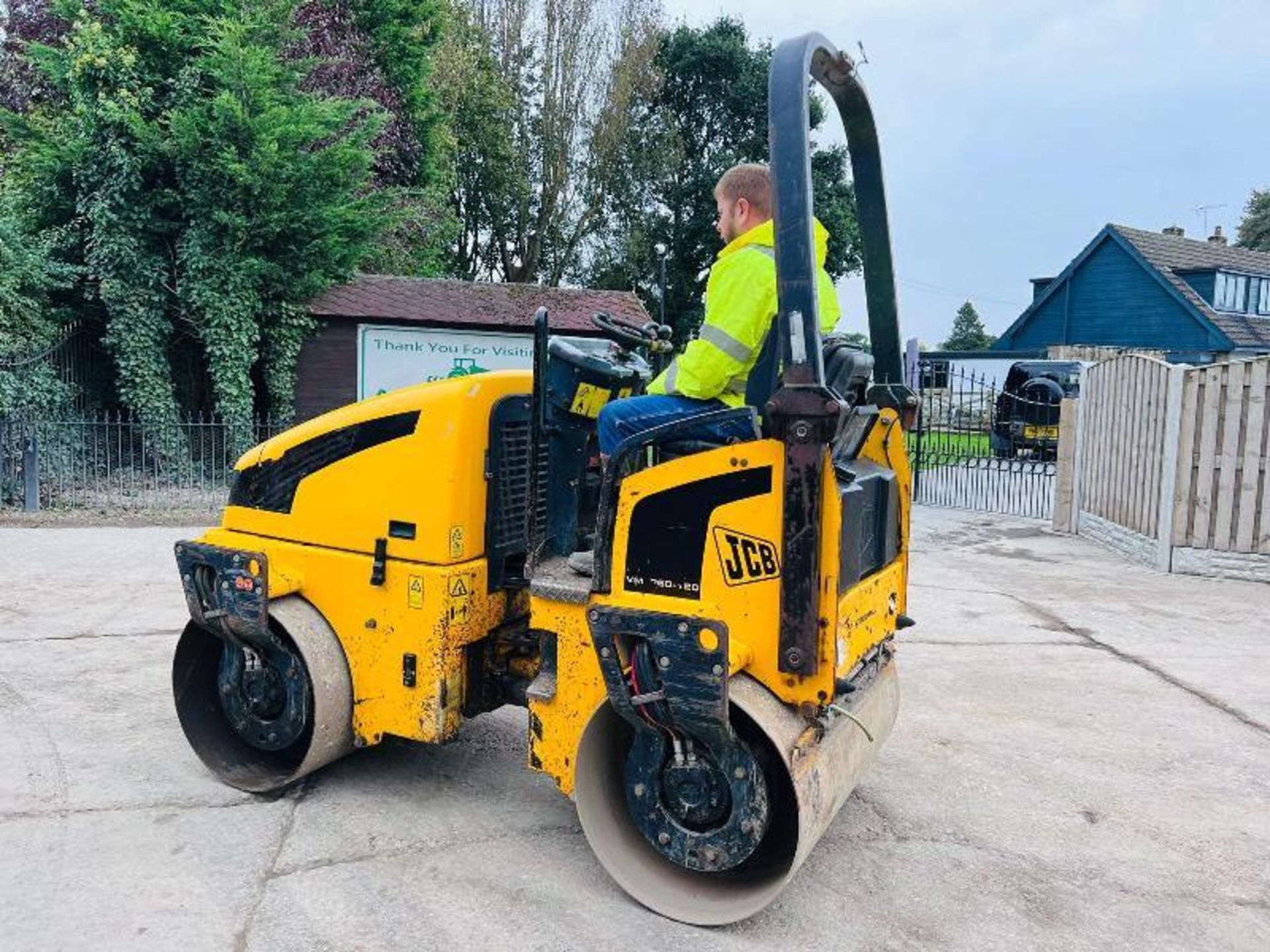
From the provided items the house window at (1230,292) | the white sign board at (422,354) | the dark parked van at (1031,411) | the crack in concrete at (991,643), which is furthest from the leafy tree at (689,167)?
the crack in concrete at (991,643)

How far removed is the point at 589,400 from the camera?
347cm

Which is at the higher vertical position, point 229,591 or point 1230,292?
point 1230,292

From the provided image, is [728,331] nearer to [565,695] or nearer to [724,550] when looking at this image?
[724,550]

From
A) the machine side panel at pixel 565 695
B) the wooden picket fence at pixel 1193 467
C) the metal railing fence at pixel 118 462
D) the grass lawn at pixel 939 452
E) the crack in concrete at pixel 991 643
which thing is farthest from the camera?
the grass lawn at pixel 939 452

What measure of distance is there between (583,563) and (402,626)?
2.43 feet

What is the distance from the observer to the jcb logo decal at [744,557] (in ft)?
9.23

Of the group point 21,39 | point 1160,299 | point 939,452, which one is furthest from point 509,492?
point 1160,299

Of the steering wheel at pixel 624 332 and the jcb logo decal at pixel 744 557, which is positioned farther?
the steering wheel at pixel 624 332

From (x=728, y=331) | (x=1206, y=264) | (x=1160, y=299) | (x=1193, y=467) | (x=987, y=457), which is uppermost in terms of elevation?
(x=1206, y=264)

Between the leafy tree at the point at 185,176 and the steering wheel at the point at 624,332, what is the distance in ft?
32.5

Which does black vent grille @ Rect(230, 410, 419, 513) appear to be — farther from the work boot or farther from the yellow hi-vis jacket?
the yellow hi-vis jacket

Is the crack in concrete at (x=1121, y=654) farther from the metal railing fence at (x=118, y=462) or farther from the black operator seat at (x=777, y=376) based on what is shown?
the metal railing fence at (x=118, y=462)

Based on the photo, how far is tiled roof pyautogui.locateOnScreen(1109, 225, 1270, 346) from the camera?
28.2 meters

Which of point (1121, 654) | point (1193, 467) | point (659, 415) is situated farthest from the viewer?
point (1193, 467)
